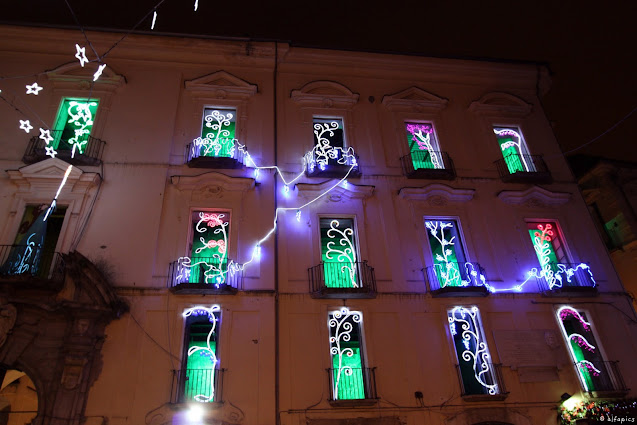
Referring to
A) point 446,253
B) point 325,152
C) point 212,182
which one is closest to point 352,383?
point 446,253

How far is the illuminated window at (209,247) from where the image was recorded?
451 inches

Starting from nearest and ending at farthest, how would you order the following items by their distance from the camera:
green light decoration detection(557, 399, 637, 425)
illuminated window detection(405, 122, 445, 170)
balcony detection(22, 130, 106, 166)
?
1. green light decoration detection(557, 399, 637, 425)
2. balcony detection(22, 130, 106, 166)
3. illuminated window detection(405, 122, 445, 170)

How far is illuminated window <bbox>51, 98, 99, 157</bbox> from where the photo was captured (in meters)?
13.1

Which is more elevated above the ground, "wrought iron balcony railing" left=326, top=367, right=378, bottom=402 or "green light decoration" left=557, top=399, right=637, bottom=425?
"wrought iron balcony railing" left=326, top=367, right=378, bottom=402

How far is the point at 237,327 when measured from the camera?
10844 millimetres

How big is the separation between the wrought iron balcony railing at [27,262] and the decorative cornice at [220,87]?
22.3 feet

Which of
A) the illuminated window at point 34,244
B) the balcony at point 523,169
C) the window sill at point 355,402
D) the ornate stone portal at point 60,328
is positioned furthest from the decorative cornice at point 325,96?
the window sill at point 355,402

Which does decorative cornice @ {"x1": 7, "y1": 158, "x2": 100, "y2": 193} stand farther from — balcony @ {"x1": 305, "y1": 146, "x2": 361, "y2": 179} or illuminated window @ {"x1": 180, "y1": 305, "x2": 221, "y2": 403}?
balcony @ {"x1": 305, "y1": 146, "x2": 361, "y2": 179}

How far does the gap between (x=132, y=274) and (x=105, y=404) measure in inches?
123

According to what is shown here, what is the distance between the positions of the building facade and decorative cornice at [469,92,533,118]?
84 millimetres

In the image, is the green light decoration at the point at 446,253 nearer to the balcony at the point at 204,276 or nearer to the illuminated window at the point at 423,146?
the illuminated window at the point at 423,146

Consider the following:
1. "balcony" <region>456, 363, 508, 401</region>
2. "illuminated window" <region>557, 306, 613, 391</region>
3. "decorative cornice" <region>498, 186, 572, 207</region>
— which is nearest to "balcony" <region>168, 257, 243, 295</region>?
"balcony" <region>456, 363, 508, 401</region>

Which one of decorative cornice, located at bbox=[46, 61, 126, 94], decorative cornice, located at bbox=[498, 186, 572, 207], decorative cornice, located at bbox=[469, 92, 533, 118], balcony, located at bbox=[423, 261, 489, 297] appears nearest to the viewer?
balcony, located at bbox=[423, 261, 489, 297]

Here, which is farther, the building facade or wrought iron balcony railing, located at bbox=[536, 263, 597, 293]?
wrought iron balcony railing, located at bbox=[536, 263, 597, 293]
